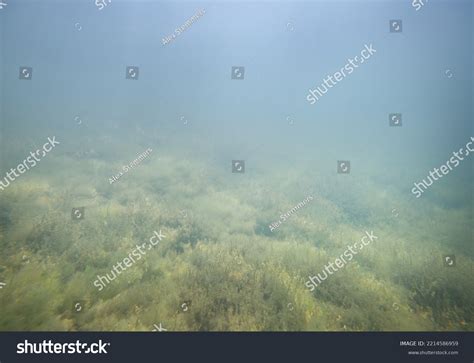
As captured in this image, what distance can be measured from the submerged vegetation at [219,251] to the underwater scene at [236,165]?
0.04m

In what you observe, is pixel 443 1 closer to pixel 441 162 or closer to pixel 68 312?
pixel 441 162

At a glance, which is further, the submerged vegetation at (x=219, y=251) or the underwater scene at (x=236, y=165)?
the underwater scene at (x=236, y=165)

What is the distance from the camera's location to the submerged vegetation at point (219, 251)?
5.80 meters

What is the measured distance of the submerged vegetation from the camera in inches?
228

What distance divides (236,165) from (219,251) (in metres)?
2.64

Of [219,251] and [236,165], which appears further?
[236,165]

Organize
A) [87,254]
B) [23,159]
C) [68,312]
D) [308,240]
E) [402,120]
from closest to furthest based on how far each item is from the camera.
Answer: [68,312]
[87,254]
[308,240]
[23,159]
[402,120]

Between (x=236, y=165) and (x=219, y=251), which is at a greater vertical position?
(x=236, y=165)

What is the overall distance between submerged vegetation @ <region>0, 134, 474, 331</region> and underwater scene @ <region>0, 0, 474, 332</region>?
0.13 ft

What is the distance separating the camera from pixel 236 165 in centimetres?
834

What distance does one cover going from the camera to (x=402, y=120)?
8.47m

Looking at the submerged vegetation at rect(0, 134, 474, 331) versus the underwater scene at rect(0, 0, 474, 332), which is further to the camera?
the underwater scene at rect(0, 0, 474, 332)

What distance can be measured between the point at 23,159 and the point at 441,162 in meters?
11.4
